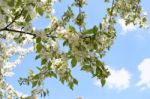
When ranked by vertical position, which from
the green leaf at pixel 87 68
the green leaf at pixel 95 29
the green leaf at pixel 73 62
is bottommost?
the green leaf at pixel 87 68

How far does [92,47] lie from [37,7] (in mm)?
906

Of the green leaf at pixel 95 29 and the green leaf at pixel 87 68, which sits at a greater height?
the green leaf at pixel 95 29

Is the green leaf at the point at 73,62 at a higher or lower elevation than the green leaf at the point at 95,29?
lower

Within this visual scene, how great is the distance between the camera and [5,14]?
4.59m

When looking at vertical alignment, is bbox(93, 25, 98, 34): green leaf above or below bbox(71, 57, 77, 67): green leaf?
above

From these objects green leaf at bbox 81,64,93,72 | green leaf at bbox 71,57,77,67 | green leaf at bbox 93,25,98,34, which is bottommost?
green leaf at bbox 81,64,93,72

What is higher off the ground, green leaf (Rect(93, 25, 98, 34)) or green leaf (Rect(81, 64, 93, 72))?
green leaf (Rect(93, 25, 98, 34))

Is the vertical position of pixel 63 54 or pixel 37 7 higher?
pixel 37 7

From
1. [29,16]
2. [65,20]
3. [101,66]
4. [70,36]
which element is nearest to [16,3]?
[29,16]

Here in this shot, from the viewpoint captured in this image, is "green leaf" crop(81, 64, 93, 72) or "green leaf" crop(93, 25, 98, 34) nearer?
"green leaf" crop(93, 25, 98, 34)

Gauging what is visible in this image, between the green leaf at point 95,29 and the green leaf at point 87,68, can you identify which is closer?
the green leaf at point 95,29

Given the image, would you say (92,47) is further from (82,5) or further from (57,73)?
(82,5)

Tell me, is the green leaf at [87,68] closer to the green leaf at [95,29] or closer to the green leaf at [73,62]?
the green leaf at [73,62]

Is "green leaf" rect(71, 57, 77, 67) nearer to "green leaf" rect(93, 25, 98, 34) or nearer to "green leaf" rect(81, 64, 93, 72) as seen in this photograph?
"green leaf" rect(81, 64, 93, 72)
